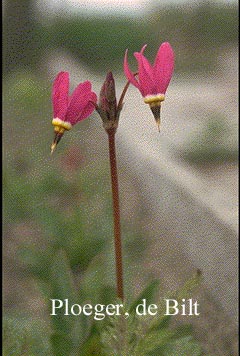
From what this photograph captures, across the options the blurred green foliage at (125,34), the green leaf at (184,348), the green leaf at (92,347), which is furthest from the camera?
the blurred green foliage at (125,34)

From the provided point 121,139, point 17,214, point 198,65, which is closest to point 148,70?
point 17,214

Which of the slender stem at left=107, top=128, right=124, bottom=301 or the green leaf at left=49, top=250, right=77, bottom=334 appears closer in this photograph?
the slender stem at left=107, top=128, right=124, bottom=301

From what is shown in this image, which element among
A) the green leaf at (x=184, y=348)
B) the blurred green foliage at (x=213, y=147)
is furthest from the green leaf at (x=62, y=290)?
the blurred green foliage at (x=213, y=147)

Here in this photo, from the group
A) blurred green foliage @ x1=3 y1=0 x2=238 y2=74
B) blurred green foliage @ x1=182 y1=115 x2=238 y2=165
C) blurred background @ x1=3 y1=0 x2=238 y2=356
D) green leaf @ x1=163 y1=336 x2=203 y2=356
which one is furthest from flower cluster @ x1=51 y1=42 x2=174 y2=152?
blurred green foliage @ x1=3 y1=0 x2=238 y2=74

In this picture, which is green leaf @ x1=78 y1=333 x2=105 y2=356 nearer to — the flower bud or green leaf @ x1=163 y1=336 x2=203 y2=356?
green leaf @ x1=163 y1=336 x2=203 y2=356

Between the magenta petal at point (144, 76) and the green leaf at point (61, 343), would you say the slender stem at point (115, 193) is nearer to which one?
the magenta petal at point (144, 76)

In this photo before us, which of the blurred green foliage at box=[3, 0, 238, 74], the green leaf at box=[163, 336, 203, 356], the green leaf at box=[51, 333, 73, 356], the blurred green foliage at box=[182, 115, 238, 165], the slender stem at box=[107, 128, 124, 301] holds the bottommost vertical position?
the green leaf at box=[51, 333, 73, 356]

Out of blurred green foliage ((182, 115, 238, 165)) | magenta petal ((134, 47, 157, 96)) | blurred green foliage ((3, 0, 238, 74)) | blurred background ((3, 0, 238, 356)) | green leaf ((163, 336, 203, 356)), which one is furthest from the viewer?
blurred green foliage ((3, 0, 238, 74))

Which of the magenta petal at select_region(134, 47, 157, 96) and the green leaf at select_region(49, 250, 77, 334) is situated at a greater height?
the magenta petal at select_region(134, 47, 157, 96)

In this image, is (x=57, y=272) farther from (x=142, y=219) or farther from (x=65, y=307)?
(x=142, y=219)
